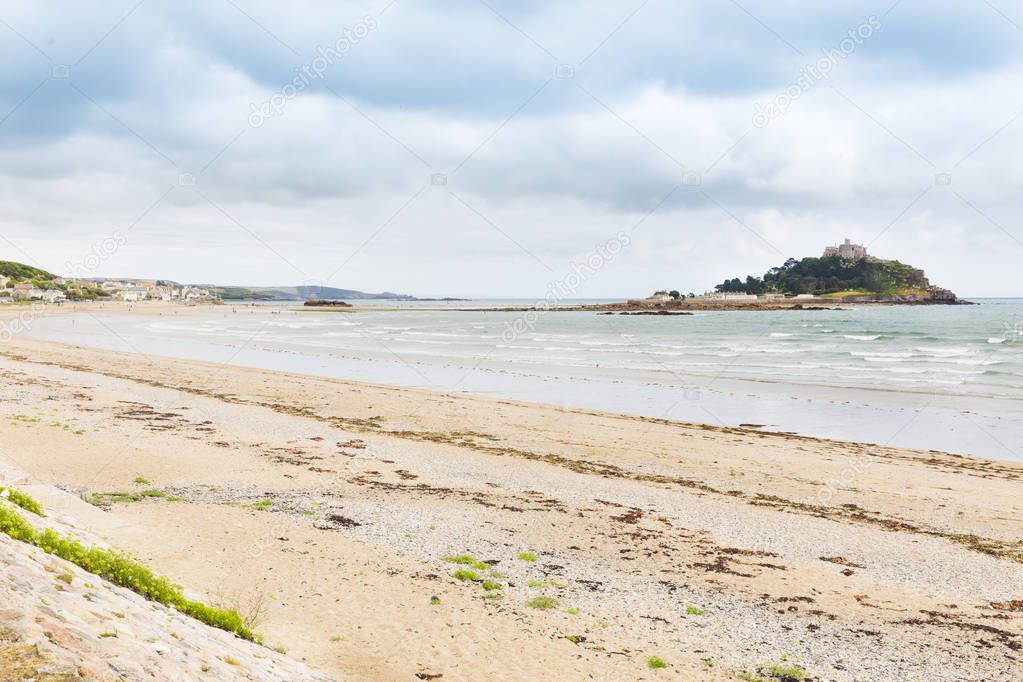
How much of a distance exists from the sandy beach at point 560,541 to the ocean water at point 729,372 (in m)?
5.31

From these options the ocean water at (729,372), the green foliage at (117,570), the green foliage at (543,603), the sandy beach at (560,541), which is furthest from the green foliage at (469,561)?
the ocean water at (729,372)

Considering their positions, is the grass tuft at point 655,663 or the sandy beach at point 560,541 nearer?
the grass tuft at point 655,663

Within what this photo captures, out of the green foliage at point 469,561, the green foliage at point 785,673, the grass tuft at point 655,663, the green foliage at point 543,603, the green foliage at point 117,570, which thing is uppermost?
the green foliage at point 117,570

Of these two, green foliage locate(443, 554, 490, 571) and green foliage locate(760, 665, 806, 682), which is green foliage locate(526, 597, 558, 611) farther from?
green foliage locate(760, 665, 806, 682)

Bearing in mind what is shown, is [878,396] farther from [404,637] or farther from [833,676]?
[404,637]

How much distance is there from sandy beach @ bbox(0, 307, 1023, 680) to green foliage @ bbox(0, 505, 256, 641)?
701 mm

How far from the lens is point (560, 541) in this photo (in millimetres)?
10844

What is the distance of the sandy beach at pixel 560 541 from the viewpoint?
24.7 feet

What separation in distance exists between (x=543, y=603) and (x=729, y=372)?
1324 inches

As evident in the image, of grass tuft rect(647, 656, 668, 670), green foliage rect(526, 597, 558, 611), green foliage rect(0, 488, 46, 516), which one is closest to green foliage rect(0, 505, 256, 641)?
green foliage rect(0, 488, 46, 516)

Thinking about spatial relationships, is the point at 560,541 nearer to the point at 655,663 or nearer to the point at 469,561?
the point at 469,561

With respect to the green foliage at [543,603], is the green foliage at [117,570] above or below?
above

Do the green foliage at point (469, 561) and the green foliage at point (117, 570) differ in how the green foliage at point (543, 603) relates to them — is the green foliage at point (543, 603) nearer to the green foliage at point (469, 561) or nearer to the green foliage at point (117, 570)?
the green foliage at point (469, 561)

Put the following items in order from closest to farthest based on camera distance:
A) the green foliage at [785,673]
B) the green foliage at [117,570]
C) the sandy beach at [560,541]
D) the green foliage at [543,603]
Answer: the green foliage at [117,570]
the green foliage at [785,673]
the sandy beach at [560,541]
the green foliage at [543,603]
